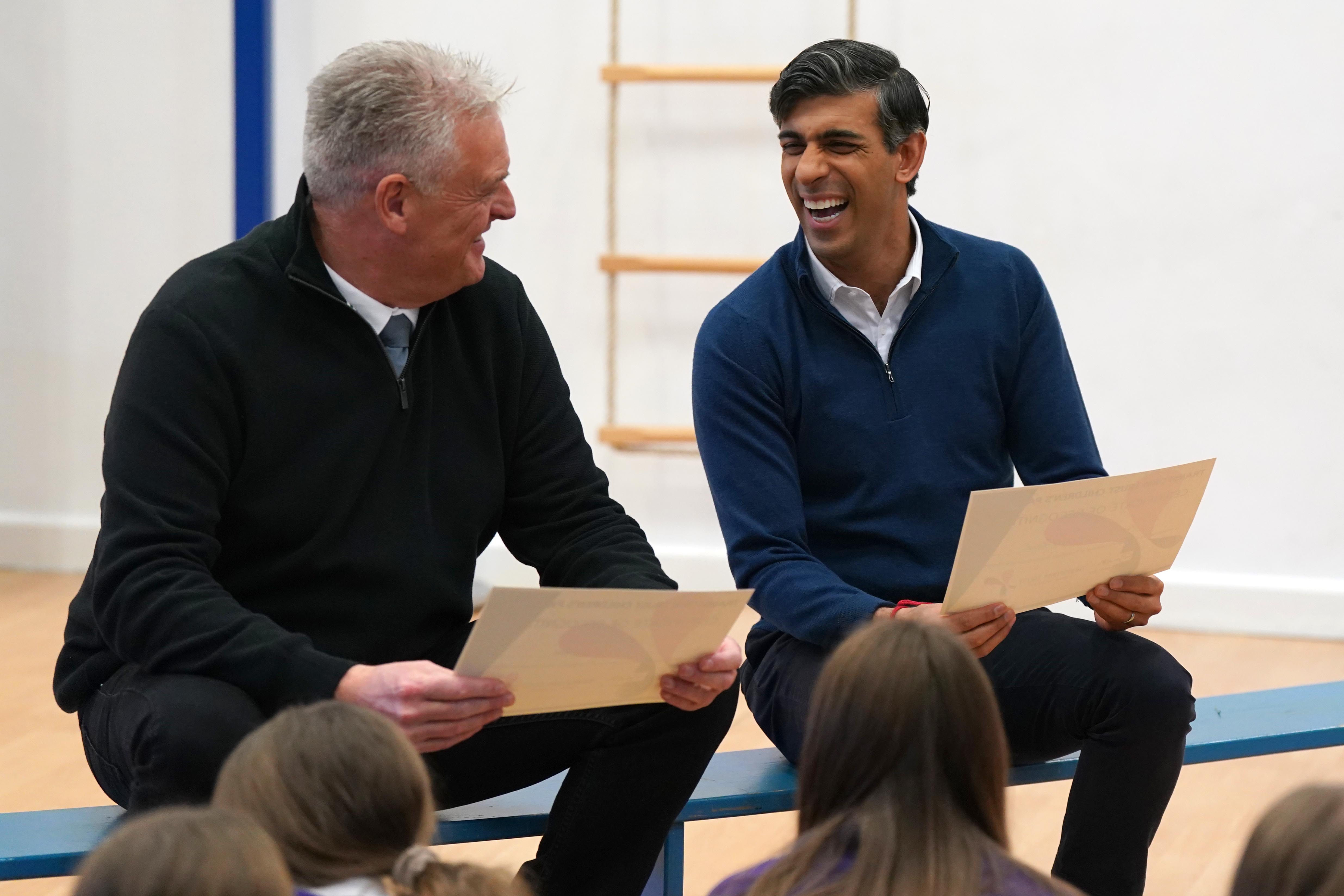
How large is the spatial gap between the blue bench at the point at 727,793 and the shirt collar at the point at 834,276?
60cm

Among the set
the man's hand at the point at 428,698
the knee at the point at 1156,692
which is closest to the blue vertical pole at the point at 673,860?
the man's hand at the point at 428,698

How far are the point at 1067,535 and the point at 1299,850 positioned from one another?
70 cm

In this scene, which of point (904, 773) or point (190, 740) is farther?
point (190, 740)

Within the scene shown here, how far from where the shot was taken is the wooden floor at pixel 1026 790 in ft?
7.22

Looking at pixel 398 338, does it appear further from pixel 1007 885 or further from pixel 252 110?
pixel 252 110

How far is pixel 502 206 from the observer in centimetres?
166

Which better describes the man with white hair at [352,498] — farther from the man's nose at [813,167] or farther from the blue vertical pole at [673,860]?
the man's nose at [813,167]

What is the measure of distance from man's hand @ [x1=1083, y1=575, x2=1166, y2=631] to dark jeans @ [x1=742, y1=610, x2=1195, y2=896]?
0.02 meters

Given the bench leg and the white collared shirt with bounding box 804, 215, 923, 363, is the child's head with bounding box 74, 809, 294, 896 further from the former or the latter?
the white collared shirt with bounding box 804, 215, 923, 363

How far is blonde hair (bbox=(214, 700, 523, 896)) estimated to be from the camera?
994 millimetres

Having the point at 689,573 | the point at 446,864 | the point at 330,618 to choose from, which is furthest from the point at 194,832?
the point at 689,573

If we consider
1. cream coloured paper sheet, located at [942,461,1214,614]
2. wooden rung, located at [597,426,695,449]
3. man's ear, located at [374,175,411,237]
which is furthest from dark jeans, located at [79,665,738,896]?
wooden rung, located at [597,426,695,449]

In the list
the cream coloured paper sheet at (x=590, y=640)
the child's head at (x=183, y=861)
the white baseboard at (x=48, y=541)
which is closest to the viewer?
the child's head at (x=183, y=861)

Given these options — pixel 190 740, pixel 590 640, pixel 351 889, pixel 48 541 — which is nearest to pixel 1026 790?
pixel 590 640
